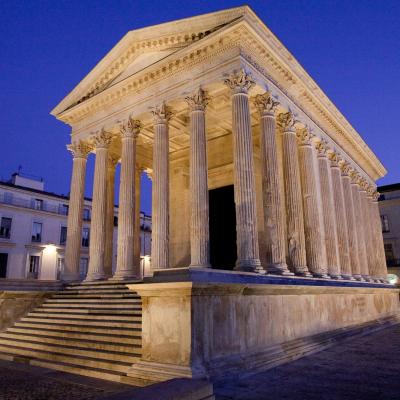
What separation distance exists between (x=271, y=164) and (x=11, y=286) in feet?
36.9

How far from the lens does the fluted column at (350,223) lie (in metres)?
21.1

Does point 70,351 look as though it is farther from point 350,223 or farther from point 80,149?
point 350,223

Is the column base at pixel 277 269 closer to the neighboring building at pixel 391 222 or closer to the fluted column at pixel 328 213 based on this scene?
the fluted column at pixel 328 213

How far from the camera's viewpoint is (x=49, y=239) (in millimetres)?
36062

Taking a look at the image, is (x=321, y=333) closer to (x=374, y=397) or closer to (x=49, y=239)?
(x=374, y=397)

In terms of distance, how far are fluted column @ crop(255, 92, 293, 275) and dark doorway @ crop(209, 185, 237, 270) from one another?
5585 mm

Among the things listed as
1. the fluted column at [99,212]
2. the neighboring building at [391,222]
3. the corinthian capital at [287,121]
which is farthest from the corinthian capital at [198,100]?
the neighboring building at [391,222]

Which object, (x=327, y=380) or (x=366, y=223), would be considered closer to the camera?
(x=327, y=380)

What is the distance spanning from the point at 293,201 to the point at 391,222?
99.4 feet

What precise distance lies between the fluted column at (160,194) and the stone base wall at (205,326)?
211 inches

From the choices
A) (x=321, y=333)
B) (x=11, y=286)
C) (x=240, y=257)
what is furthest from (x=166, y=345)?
(x=11, y=286)

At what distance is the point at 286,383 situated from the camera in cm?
719

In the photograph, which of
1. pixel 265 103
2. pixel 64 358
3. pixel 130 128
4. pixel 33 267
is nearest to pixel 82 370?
pixel 64 358

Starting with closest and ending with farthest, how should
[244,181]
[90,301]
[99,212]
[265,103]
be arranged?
[244,181]
[90,301]
[265,103]
[99,212]
